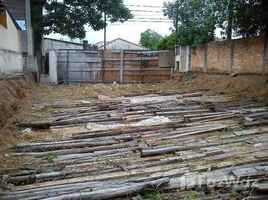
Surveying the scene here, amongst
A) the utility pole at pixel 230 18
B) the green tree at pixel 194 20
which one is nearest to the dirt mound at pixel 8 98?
the utility pole at pixel 230 18

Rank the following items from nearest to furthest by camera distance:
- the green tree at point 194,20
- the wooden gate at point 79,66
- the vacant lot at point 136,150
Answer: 1. the vacant lot at point 136,150
2. the green tree at point 194,20
3. the wooden gate at point 79,66

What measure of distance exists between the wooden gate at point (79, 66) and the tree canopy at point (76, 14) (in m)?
1.98

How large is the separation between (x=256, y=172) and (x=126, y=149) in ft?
7.63

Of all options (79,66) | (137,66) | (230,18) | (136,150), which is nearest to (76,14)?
(79,66)

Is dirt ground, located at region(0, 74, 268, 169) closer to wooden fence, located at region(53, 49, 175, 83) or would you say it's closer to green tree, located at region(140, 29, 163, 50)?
wooden fence, located at region(53, 49, 175, 83)

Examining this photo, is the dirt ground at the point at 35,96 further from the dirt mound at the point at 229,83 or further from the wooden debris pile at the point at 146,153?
the wooden debris pile at the point at 146,153

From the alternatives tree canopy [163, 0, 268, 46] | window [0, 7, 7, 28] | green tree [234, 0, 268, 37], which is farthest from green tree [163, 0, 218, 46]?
window [0, 7, 7, 28]

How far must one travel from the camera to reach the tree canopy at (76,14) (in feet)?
64.4

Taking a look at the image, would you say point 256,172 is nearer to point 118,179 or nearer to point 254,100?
point 118,179

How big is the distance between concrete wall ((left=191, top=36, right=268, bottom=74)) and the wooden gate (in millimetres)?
5819

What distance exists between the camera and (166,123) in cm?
740

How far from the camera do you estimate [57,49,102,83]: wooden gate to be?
18.8 meters

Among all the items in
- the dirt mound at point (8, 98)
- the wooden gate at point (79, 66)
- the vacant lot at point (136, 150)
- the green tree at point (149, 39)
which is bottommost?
the vacant lot at point (136, 150)

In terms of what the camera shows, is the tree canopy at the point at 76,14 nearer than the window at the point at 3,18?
No
